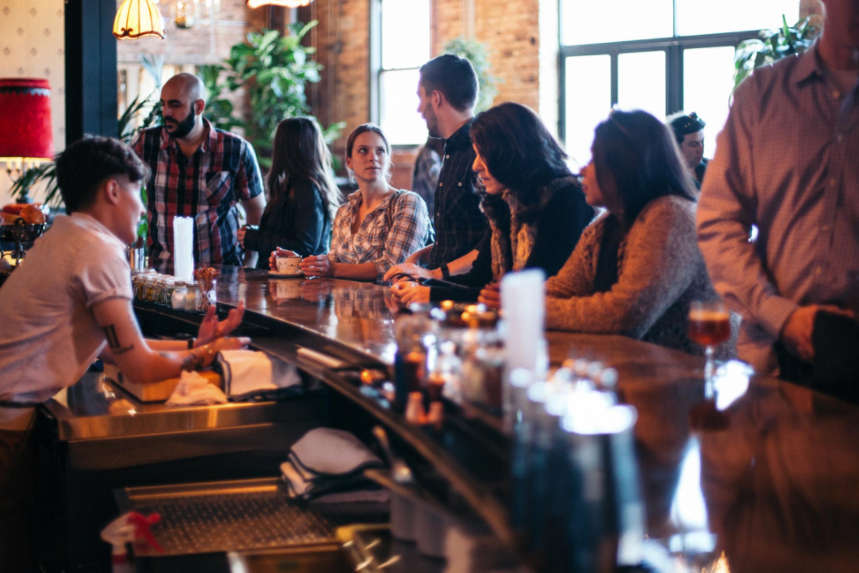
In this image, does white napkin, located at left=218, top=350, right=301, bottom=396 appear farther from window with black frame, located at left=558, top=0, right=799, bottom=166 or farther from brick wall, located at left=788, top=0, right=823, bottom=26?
brick wall, located at left=788, top=0, right=823, bottom=26

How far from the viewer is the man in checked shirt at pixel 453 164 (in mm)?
3320

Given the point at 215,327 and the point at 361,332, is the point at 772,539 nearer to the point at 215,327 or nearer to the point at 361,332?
the point at 361,332

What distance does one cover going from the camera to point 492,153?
100 inches

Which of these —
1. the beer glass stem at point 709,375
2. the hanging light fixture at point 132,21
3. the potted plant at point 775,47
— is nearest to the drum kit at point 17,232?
the hanging light fixture at point 132,21

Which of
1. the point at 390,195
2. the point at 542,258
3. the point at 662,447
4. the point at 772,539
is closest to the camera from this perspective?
the point at 772,539

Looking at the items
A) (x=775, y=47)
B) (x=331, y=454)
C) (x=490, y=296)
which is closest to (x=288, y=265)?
(x=490, y=296)

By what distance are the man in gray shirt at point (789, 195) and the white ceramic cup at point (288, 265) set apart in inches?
74.3

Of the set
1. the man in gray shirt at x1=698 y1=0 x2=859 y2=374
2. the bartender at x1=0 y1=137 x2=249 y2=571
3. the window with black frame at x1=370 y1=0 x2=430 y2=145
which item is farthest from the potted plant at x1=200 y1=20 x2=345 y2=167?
the man in gray shirt at x1=698 y1=0 x2=859 y2=374

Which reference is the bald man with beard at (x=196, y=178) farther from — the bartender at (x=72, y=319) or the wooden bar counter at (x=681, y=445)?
the wooden bar counter at (x=681, y=445)

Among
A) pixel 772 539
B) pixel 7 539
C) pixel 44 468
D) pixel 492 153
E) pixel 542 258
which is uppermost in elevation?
pixel 492 153

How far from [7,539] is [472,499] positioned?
1605 millimetres

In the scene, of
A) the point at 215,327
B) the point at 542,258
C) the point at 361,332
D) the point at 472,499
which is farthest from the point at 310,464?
the point at 542,258

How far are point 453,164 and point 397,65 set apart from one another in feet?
22.3

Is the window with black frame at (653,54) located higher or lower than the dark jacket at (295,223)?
higher
